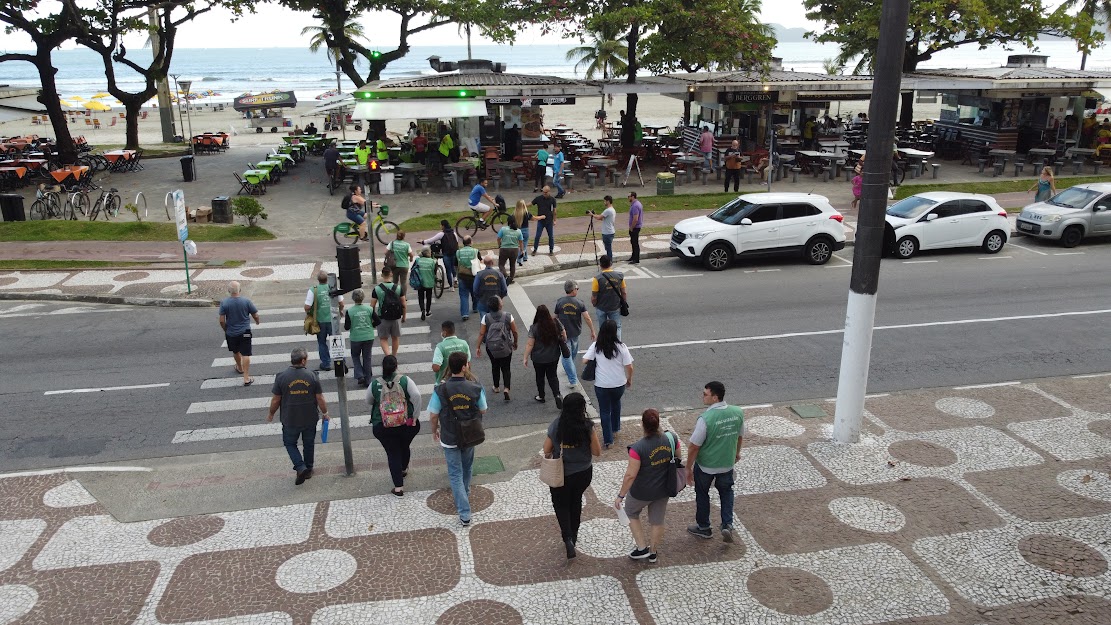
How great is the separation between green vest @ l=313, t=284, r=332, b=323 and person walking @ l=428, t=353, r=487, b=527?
4.84 meters

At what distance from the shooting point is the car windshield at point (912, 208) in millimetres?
20234

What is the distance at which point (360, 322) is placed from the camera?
484 inches

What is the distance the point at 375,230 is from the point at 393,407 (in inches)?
565

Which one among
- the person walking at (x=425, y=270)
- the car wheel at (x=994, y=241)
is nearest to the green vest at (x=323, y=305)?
the person walking at (x=425, y=270)

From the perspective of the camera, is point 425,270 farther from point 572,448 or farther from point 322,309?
point 572,448

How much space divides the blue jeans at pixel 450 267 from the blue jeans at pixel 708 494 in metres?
10.1

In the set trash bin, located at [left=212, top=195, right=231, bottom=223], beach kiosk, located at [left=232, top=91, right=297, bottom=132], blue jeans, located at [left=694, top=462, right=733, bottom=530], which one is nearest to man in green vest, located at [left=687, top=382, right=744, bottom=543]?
blue jeans, located at [left=694, top=462, right=733, bottom=530]

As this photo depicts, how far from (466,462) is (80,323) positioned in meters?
11.2

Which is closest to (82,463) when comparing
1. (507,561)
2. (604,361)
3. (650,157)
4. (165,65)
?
(507,561)

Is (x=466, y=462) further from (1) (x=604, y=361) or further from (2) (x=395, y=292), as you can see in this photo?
(2) (x=395, y=292)

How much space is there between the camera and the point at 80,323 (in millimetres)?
16203

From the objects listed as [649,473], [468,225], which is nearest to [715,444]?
[649,473]

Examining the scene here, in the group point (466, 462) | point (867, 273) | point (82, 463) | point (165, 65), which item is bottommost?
point (82, 463)

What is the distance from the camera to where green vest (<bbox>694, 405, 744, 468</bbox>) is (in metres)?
7.68
